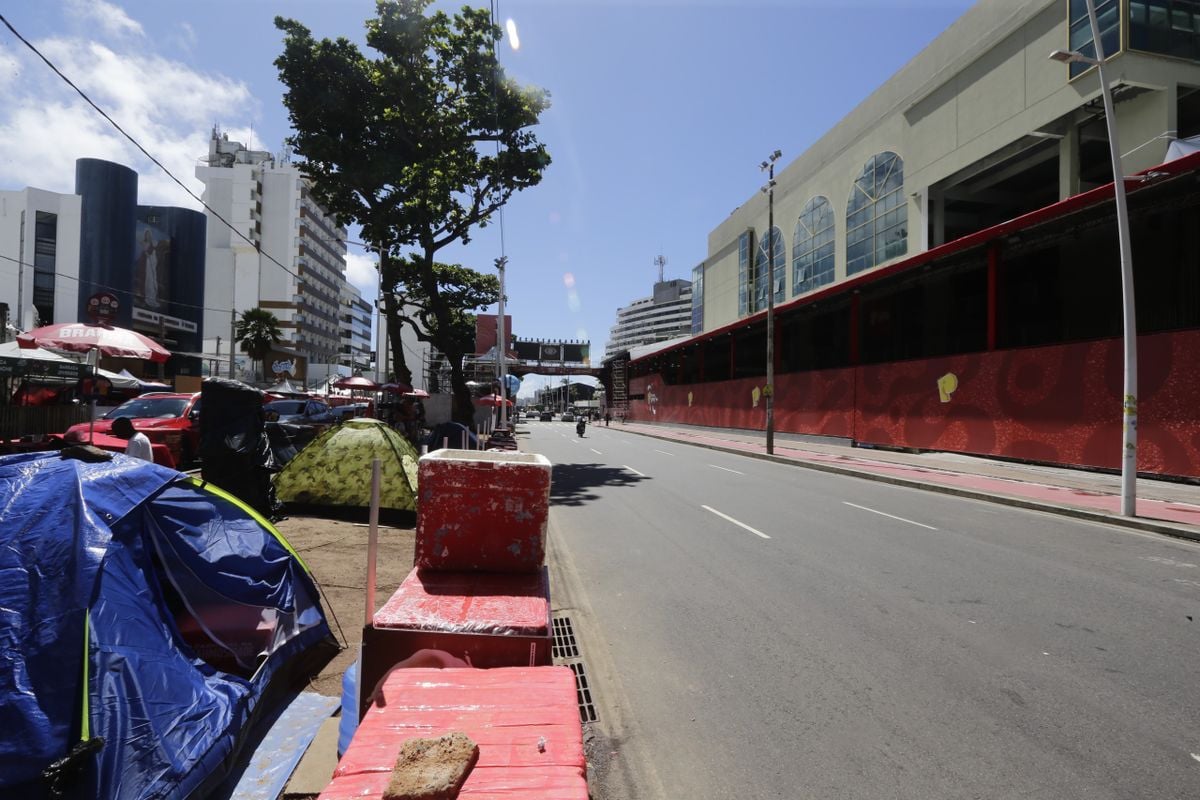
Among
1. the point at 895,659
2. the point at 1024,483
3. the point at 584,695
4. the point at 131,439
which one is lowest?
the point at 584,695

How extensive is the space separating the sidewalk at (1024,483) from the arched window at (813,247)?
17234mm

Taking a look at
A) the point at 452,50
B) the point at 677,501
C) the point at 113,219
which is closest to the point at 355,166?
the point at 452,50

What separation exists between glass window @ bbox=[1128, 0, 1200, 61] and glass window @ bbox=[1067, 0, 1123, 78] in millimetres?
417

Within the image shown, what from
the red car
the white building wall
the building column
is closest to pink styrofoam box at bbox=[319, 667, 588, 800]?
the red car

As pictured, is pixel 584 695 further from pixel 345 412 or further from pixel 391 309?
pixel 345 412

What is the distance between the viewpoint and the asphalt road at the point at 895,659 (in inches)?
117

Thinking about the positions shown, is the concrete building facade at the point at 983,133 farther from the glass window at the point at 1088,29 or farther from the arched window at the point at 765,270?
the arched window at the point at 765,270

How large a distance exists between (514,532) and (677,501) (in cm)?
796

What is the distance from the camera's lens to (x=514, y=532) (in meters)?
3.95

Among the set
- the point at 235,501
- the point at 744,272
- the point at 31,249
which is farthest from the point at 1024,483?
the point at 31,249

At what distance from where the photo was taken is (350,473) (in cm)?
891

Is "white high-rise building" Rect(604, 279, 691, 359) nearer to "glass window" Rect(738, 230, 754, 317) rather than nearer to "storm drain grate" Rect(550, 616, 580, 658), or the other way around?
"glass window" Rect(738, 230, 754, 317)

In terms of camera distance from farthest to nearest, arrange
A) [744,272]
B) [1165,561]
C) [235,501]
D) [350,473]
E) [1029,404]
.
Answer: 1. [744,272]
2. [1029,404]
3. [350,473]
4. [1165,561]
5. [235,501]

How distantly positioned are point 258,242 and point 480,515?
8659cm
